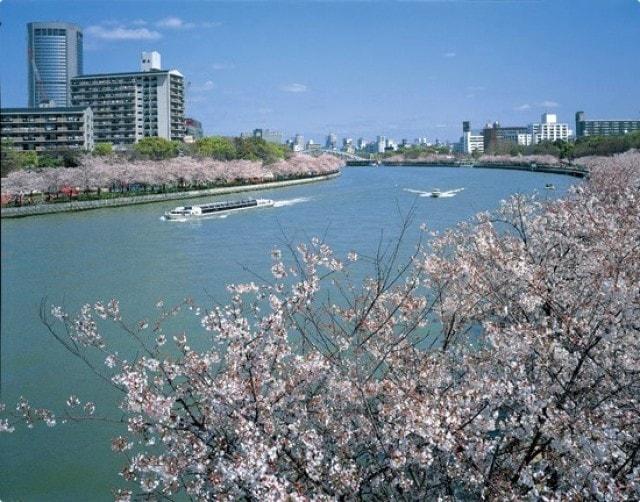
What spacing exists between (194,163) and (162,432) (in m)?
20.8

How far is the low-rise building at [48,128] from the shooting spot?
21780mm

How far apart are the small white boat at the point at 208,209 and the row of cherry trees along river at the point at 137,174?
3406 millimetres

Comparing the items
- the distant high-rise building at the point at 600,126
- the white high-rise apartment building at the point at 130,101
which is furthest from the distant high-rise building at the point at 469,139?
the white high-rise apartment building at the point at 130,101

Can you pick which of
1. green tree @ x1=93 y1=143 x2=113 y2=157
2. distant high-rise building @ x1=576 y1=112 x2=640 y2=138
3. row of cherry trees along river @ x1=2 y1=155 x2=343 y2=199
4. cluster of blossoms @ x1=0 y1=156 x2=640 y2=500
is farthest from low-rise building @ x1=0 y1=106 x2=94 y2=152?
distant high-rise building @ x1=576 y1=112 x2=640 y2=138

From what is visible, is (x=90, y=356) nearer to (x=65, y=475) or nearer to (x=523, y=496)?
(x=65, y=475)

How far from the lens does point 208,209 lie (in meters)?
14.6

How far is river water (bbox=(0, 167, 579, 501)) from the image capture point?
3418 millimetres

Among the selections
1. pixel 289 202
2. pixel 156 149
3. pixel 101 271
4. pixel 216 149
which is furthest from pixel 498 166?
pixel 101 271

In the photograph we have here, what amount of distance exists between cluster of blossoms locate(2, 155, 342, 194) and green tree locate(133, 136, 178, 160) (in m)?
0.92

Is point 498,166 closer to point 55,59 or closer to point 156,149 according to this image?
point 156,149

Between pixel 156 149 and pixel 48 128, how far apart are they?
3446mm

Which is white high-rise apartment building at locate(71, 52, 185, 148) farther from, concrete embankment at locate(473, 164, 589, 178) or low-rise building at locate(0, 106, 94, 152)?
concrete embankment at locate(473, 164, 589, 178)

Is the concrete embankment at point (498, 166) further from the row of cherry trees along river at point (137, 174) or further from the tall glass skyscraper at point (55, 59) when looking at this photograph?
the tall glass skyscraper at point (55, 59)

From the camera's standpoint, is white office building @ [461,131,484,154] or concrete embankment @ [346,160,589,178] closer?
concrete embankment @ [346,160,589,178]
